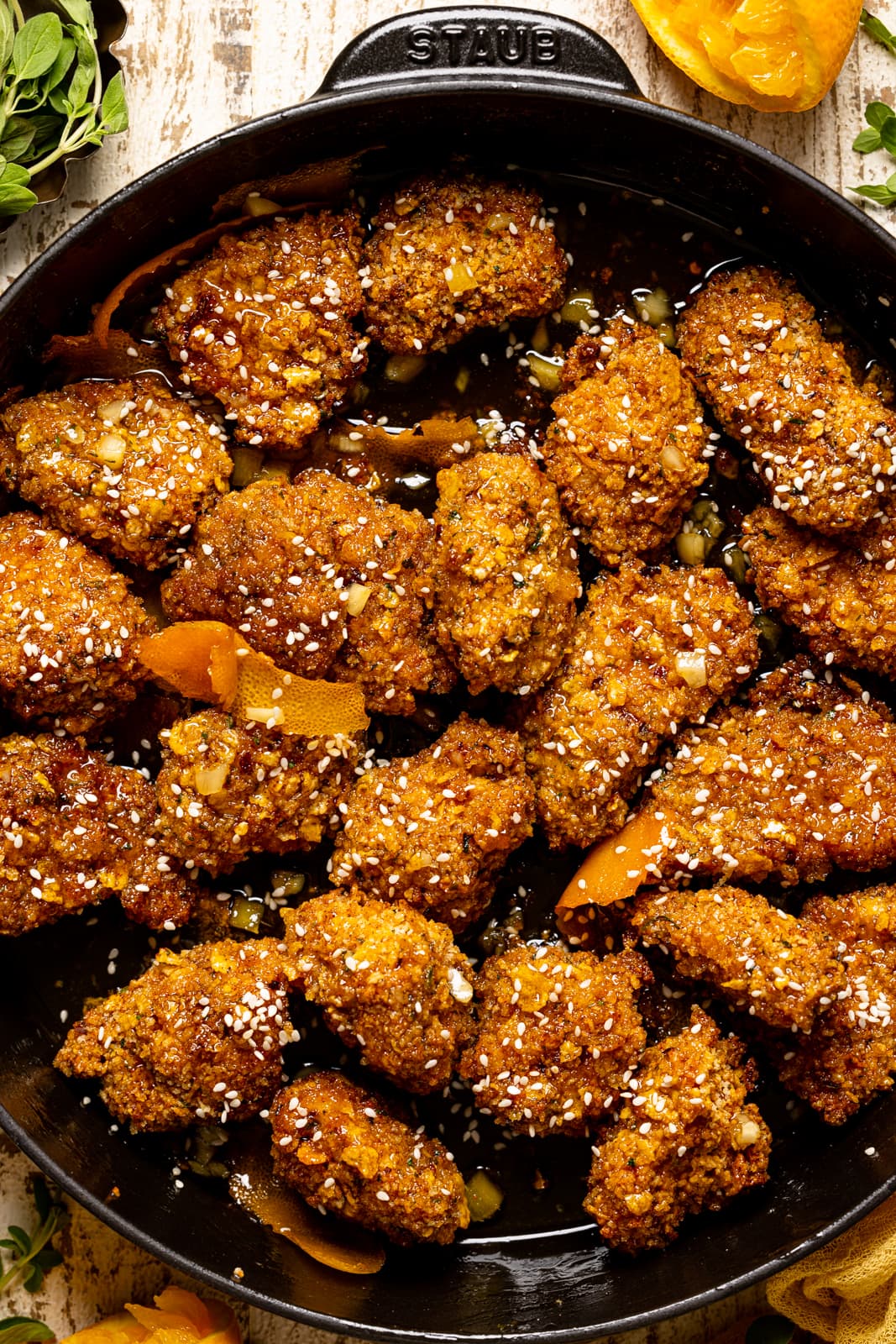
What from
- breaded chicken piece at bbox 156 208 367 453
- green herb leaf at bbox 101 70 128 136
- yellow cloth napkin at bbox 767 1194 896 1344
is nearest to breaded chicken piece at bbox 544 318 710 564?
breaded chicken piece at bbox 156 208 367 453

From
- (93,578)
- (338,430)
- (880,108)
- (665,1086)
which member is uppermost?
(880,108)

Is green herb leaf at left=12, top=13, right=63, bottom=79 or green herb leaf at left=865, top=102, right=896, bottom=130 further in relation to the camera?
green herb leaf at left=865, top=102, right=896, bottom=130

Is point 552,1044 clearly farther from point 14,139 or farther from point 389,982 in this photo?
point 14,139

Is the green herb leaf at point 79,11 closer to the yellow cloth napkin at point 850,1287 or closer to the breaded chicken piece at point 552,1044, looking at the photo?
the breaded chicken piece at point 552,1044

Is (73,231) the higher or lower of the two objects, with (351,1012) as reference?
higher

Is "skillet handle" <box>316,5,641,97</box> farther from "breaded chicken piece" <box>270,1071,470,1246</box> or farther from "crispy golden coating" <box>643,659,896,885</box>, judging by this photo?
"breaded chicken piece" <box>270,1071,470,1246</box>

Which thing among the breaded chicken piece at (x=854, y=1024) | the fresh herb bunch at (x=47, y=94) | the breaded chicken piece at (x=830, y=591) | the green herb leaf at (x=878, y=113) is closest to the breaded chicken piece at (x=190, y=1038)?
the breaded chicken piece at (x=854, y=1024)

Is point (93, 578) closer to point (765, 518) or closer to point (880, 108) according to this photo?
point (765, 518)

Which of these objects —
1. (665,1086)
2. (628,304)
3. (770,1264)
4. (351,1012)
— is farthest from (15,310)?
(770,1264)
